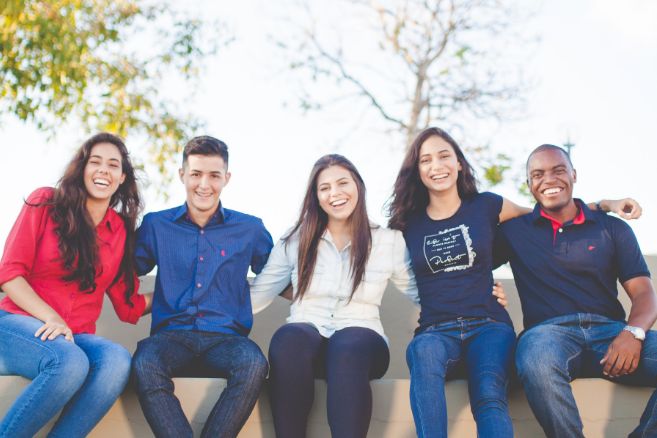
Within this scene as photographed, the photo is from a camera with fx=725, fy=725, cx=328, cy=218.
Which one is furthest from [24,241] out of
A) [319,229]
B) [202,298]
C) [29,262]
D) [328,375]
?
[328,375]

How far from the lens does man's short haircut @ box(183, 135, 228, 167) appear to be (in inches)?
127

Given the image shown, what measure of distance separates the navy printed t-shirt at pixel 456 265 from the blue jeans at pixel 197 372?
0.77m

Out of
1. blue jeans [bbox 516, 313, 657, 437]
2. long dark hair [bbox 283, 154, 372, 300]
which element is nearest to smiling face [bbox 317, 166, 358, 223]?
long dark hair [bbox 283, 154, 372, 300]

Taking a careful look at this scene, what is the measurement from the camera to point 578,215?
3127 millimetres

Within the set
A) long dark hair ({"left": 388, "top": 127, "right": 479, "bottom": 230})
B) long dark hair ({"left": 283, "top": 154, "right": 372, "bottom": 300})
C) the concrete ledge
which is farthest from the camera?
long dark hair ({"left": 388, "top": 127, "right": 479, "bottom": 230})

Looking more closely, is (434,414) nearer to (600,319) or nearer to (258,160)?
(600,319)

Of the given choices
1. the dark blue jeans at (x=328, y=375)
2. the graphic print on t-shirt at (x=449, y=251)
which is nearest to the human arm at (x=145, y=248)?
the dark blue jeans at (x=328, y=375)

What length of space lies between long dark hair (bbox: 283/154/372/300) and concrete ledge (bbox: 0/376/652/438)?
0.46 m

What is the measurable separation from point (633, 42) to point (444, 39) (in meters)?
2.31

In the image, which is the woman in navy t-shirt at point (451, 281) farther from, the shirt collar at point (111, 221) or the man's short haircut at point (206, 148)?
the shirt collar at point (111, 221)

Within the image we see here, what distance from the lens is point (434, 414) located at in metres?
2.50

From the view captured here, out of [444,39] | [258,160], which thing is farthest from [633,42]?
[258,160]

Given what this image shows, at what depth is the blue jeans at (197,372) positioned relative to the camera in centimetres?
256

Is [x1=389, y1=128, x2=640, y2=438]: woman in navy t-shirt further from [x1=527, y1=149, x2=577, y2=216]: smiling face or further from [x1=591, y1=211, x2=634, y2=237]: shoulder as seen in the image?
[x1=527, y1=149, x2=577, y2=216]: smiling face
